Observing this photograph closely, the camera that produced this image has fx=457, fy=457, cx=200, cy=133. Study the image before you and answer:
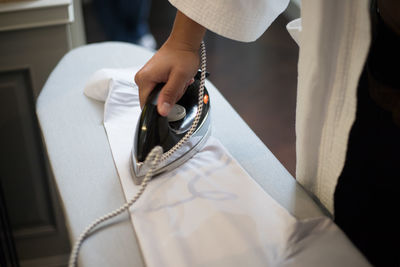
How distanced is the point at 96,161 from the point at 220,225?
0.79 feet

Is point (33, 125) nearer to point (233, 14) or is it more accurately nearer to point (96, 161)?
point (96, 161)

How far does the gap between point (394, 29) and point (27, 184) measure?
110cm

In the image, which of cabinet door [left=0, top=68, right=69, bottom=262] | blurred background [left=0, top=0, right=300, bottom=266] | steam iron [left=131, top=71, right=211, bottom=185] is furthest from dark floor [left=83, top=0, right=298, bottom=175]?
steam iron [left=131, top=71, right=211, bottom=185]

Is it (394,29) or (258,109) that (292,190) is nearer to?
(394,29)

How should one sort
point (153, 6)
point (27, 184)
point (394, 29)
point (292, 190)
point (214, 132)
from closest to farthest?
point (394, 29) < point (292, 190) < point (214, 132) < point (27, 184) < point (153, 6)

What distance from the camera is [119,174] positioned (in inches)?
26.4

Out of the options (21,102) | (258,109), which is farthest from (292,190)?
(258,109)

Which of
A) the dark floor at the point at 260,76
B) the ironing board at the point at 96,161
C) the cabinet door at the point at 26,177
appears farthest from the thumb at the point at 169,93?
the dark floor at the point at 260,76

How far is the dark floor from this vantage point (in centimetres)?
192

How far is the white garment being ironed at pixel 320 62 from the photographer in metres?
A: 0.51

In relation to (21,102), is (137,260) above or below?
above

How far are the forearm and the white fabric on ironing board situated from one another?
166 millimetres

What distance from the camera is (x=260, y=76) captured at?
2312 mm

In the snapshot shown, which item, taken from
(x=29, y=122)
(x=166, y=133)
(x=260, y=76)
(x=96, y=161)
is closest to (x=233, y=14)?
(x=166, y=133)
